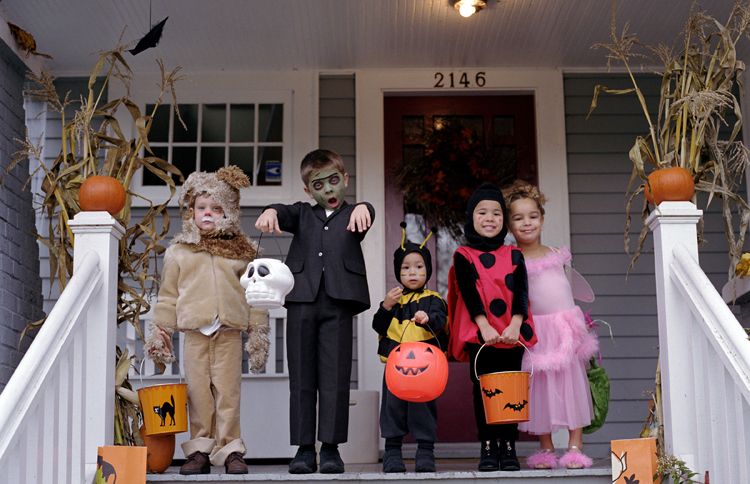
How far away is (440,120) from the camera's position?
263 inches

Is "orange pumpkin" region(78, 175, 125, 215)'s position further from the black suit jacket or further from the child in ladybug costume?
the child in ladybug costume

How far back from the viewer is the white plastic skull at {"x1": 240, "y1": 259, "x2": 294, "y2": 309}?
392 cm

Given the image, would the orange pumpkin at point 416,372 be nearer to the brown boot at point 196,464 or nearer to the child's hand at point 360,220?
the child's hand at point 360,220

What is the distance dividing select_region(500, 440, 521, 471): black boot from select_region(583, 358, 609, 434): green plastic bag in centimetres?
52

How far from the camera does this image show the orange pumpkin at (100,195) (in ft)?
13.6

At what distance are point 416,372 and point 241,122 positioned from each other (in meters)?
3.21

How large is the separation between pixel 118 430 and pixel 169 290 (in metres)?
0.70

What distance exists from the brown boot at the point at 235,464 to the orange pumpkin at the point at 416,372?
2.43 feet

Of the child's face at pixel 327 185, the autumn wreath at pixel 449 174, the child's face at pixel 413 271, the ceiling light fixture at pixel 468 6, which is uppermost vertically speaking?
the ceiling light fixture at pixel 468 6

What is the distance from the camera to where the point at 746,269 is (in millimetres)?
4832

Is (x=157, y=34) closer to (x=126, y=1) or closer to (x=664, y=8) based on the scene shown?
(x=126, y=1)

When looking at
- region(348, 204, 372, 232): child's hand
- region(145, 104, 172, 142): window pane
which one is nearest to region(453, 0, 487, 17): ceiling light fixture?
region(348, 204, 372, 232): child's hand

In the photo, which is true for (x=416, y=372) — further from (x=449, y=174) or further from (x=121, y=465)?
(x=449, y=174)

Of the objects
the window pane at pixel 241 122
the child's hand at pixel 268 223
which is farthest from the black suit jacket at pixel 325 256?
the window pane at pixel 241 122
